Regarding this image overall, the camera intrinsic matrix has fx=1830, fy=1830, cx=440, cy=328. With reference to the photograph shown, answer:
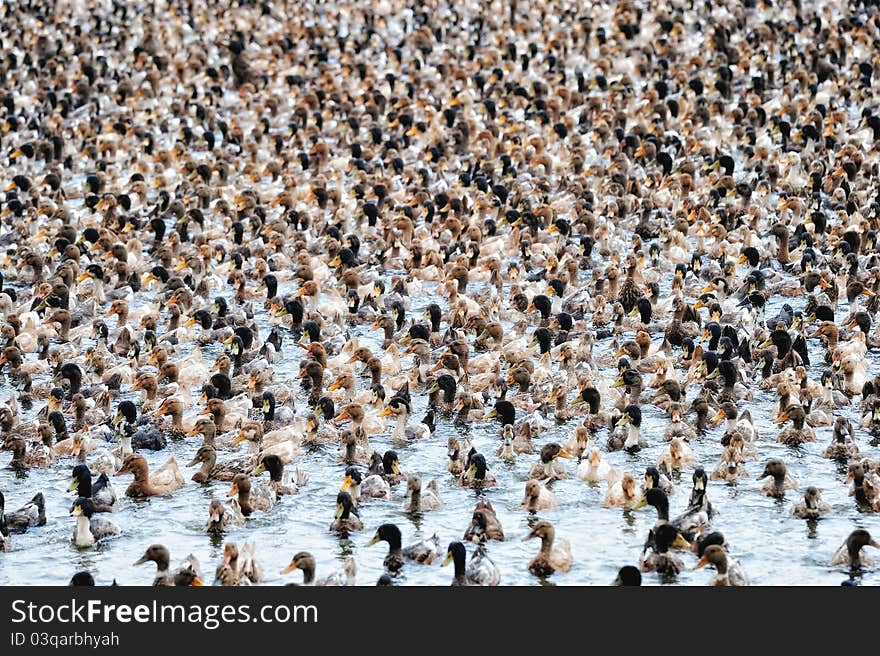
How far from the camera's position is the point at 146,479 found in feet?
79.9

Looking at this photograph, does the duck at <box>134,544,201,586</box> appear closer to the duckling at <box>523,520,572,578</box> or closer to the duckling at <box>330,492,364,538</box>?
the duckling at <box>330,492,364,538</box>

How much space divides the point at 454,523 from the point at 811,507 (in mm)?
4543

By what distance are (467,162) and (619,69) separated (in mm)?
8909

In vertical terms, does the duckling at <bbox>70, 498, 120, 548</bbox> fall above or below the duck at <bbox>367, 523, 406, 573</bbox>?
above

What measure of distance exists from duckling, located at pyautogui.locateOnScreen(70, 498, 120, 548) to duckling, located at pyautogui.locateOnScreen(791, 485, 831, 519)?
28.7 feet

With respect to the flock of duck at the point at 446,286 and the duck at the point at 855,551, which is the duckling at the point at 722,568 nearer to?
the flock of duck at the point at 446,286

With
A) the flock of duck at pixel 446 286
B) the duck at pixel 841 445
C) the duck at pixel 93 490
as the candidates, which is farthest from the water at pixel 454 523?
the duck at pixel 93 490

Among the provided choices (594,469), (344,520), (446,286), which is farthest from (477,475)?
(446,286)

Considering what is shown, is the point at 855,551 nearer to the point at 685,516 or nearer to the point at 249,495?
the point at 685,516

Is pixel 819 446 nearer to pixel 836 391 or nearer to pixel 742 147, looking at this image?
pixel 836 391

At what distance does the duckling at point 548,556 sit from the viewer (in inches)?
867

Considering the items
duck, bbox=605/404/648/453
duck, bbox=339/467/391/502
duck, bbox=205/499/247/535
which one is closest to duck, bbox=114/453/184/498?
duck, bbox=205/499/247/535

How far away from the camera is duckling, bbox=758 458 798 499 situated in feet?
78.2

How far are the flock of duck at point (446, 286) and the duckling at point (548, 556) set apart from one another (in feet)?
0.16
